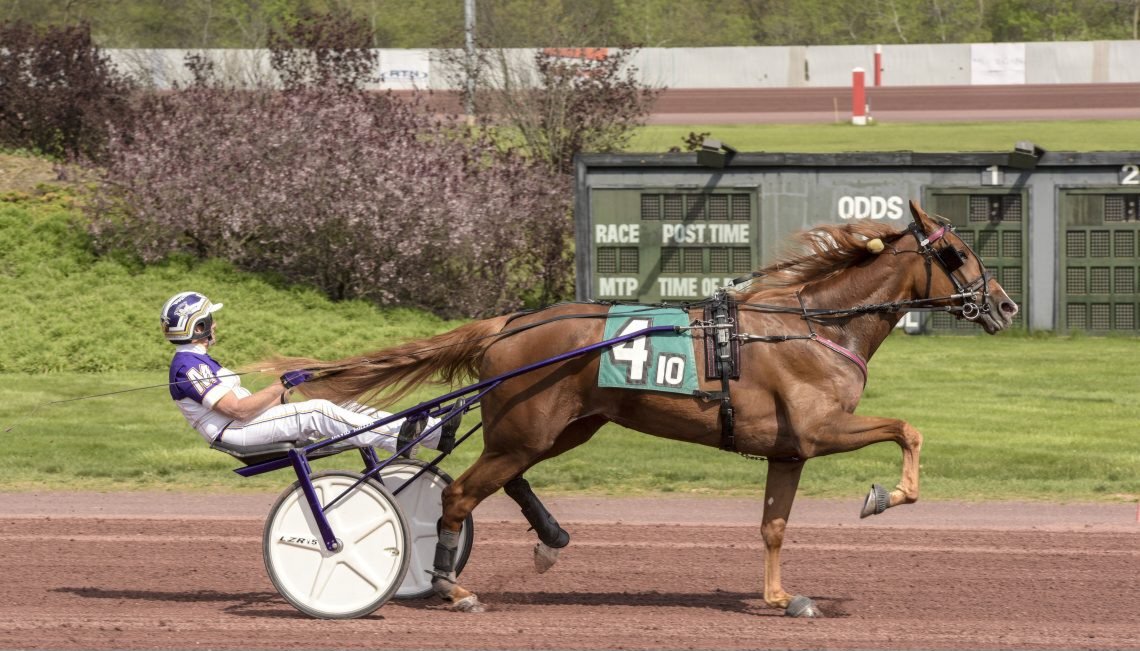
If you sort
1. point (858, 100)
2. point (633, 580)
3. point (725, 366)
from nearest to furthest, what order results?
1. point (725, 366)
2. point (633, 580)
3. point (858, 100)

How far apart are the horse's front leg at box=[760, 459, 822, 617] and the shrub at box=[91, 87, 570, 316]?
10908mm

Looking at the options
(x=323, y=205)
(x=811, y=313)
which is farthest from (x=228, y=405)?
(x=323, y=205)

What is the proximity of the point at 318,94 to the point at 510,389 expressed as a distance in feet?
41.0

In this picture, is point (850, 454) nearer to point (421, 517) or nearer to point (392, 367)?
point (421, 517)

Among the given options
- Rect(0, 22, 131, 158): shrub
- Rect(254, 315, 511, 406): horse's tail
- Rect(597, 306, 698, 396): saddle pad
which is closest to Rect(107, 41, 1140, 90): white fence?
Rect(0, 22, 131, 158): shrub

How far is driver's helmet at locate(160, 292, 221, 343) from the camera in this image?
649 centimetres

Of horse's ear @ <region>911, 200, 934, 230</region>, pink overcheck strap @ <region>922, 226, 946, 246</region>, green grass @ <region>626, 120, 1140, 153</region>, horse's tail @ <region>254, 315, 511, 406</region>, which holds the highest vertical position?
green grass @ <region>626, 120, 1140, 153</region>

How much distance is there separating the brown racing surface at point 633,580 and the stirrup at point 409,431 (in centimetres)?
77

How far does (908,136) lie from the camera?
2905cm

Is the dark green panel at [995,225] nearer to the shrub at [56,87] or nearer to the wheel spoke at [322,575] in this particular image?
the wheel spoke at [322,575]

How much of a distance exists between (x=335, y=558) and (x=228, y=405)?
83 centimetres

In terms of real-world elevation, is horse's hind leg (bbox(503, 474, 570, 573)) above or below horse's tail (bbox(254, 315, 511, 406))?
below

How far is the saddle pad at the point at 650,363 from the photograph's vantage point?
636cm

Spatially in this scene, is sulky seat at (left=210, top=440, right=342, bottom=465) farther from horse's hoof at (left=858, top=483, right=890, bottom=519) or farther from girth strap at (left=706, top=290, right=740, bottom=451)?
horse's hoof at (left=858, top=483, right=890, bottom=519)
